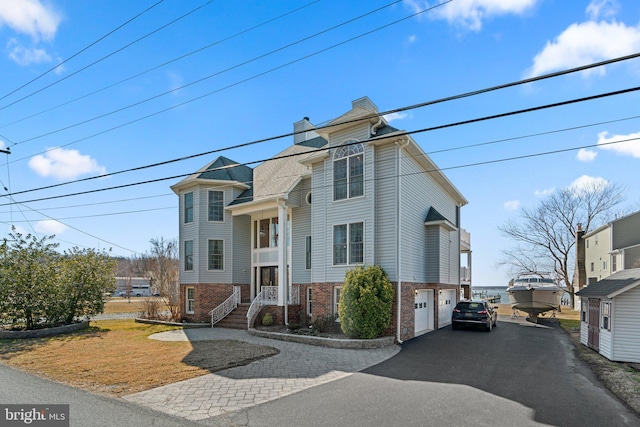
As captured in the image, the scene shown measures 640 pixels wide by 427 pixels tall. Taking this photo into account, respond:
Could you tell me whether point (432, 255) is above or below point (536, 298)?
above

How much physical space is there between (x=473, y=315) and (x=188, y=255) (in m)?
15.6

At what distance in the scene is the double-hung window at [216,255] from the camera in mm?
20828

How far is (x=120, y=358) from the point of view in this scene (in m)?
11.2

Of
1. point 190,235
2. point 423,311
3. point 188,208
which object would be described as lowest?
point 423,311

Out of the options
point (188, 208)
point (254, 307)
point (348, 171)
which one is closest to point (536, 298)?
point (348, 171)

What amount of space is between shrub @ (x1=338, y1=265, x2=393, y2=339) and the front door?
7.02m

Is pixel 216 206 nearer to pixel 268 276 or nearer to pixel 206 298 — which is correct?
pixel 268 276

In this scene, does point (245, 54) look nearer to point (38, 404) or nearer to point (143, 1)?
point (143, 1)

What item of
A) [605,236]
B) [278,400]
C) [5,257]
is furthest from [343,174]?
[605,236]

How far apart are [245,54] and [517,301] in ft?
75.9

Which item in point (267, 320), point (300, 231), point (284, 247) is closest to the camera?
point (267, 320)

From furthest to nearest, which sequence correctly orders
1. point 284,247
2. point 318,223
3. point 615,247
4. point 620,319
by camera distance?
point 615,247
point 284,247
point 318,223
point 620,319

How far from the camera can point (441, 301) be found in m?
20.5

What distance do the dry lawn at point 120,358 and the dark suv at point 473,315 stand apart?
10.4 meters
